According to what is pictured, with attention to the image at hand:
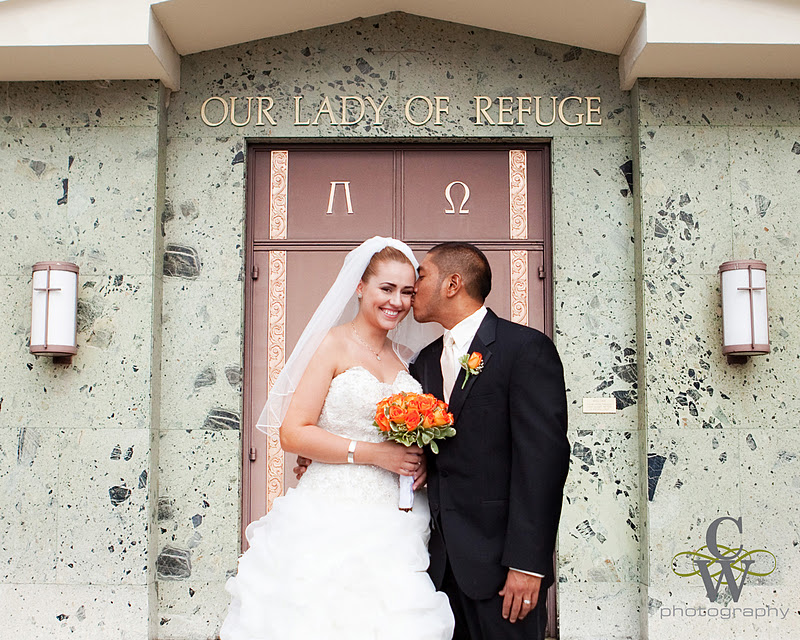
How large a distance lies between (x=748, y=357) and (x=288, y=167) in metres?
3.26

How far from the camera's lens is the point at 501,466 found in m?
3.65

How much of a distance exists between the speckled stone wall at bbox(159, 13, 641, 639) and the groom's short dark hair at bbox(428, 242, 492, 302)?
1.93m

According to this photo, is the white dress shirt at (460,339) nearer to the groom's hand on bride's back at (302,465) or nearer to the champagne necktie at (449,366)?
the champagne necktie at (449,366)

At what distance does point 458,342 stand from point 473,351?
106 mm

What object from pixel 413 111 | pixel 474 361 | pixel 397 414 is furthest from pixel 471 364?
pixel 413 111

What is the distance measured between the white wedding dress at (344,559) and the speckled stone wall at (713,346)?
2.14 m

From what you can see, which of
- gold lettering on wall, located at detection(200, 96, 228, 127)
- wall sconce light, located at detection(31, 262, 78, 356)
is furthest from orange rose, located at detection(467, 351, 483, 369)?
gold lettering on wall, located at detection(200, 96, 228, 127)

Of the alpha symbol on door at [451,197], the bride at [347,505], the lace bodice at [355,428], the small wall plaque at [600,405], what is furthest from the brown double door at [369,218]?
the lace bodice at [355,428]

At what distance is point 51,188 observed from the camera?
571 centimetres

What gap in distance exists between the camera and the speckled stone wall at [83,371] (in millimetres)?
5414

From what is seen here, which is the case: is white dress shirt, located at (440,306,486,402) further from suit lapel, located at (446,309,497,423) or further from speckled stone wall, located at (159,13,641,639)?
speckled stone wall, located at (159,13,641,639)

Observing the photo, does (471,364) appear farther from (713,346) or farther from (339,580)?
(713,346)

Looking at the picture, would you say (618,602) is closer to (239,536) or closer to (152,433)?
(239,536)

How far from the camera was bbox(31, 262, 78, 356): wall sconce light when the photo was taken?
17.5 feet
